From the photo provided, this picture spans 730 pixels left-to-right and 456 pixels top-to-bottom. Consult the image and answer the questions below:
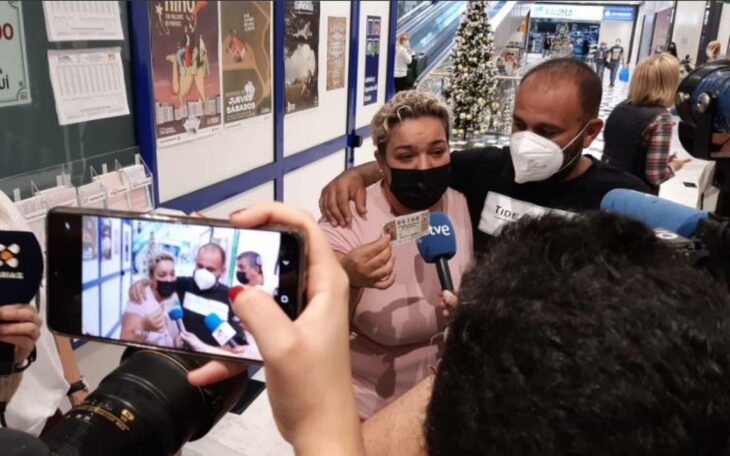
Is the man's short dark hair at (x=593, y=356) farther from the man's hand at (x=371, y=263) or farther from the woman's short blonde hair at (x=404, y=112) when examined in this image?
the woman's short blonde hair at (x=404, y=112)

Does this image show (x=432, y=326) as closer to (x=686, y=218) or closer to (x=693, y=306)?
(x=686, y=218)

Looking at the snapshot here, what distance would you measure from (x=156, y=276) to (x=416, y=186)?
0.98 m

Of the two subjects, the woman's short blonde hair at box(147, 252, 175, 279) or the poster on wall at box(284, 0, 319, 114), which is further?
the poster on wall at box(284, 0, 319, 114)

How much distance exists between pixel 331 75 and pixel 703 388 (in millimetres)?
3753

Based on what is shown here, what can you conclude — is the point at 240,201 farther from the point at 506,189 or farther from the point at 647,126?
the point at 647,126

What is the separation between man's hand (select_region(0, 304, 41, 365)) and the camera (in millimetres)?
1007

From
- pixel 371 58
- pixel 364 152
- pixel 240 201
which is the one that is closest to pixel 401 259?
pixel 240 201

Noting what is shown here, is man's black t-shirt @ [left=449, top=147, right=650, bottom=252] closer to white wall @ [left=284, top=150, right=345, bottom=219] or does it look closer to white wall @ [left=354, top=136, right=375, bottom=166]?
white wall @ [left=284, top=150, right=345, bottom=219]

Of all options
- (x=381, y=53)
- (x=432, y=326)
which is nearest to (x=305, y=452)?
(x=432, y=326)

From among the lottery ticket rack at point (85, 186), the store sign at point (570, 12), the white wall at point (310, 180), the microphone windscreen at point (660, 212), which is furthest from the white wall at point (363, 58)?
the store sign at point (570, 12)

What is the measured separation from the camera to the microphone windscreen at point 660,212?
840 mm

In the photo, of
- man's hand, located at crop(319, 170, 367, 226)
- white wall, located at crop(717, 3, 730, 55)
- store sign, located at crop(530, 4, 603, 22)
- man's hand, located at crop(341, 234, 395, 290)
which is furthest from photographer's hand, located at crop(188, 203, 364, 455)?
store sign, located at crop(530, 4, 603, 22)

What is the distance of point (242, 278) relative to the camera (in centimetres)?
81

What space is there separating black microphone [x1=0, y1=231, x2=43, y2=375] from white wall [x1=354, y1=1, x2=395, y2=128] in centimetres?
366
